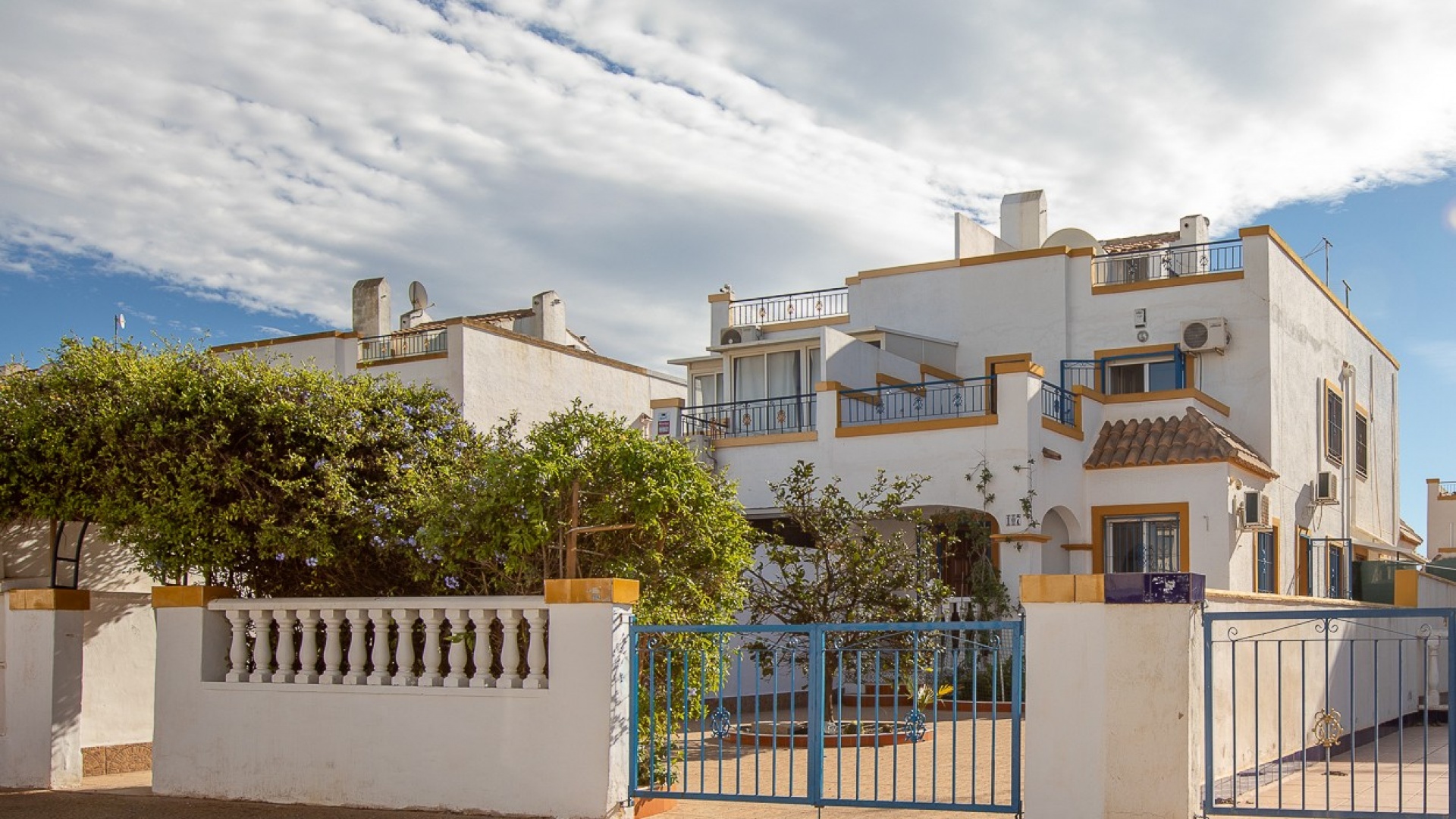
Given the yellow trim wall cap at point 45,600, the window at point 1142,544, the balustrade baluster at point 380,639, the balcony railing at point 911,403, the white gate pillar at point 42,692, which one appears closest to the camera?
the balustrade baluster at point 380,639

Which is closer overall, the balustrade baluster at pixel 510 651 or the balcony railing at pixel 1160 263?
the balustrade baluster at pixel 510 651

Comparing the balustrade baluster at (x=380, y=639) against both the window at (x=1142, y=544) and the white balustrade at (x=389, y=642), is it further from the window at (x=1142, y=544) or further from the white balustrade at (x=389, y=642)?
the window at (x=1142, y=544)

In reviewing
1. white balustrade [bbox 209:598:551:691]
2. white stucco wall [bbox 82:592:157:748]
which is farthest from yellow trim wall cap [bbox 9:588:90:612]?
white balustrade [bbox 209:598:551:691]

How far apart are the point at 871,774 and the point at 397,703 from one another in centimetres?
417

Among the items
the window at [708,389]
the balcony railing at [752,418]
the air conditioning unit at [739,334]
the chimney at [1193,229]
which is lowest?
the balcony railing at [752,418]

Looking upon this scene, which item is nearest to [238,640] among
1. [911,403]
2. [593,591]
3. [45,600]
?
[45,600]

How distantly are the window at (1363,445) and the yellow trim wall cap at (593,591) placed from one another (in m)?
24.2

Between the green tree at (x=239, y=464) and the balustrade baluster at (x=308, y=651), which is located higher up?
the green tree at (x=239, y=464)

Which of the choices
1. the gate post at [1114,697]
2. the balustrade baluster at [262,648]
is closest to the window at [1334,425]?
the gate post at [1114,697]

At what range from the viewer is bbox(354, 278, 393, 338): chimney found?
107ft

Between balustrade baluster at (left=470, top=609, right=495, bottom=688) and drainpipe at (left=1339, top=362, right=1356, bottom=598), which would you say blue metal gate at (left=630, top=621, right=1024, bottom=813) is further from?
drainpipe at (left=1339, top=362, right=1356, bottom=598)

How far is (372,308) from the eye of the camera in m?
32.8

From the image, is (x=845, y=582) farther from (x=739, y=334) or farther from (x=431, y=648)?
(x=739, y=334)

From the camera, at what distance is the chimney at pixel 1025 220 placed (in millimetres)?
30062
